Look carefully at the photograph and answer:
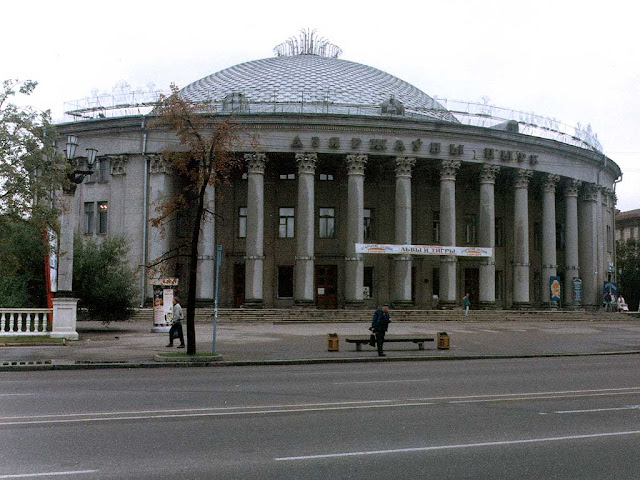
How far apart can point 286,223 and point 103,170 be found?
542 inches

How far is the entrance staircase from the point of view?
138ft

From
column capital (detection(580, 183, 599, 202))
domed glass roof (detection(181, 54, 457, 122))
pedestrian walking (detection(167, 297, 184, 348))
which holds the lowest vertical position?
pedestrian walking (detection(167, 297, 184, 348))

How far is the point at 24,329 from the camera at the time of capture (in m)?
28.5

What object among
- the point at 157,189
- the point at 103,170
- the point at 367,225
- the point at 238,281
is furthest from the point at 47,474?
the point at 367,225

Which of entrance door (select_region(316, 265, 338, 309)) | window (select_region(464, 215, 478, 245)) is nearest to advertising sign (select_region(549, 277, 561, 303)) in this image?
window (select_region(464, 215, 478, 245))

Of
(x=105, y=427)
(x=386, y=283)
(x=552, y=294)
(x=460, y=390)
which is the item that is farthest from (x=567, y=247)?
(x=105, y=427)

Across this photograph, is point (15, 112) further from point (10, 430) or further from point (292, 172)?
point (292, 172)

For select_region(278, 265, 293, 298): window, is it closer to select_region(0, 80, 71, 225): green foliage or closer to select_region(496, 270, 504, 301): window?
select_region(496, 270, 504, 301): window

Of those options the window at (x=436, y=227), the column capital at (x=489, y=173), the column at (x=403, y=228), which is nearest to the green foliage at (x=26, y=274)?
the column at (x=403, y=228)

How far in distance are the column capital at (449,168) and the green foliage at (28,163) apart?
96.1 ft

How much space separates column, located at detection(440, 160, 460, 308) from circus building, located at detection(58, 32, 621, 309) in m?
0.08

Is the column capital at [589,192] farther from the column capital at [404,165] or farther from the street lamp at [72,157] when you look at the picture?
the street lamp at [72,157]

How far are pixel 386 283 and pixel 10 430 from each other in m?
45.1

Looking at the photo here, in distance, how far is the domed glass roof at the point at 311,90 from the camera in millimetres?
51344
